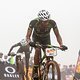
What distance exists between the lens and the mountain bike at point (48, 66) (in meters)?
11.4

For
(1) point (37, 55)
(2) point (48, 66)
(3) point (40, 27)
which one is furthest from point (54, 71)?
(3) point (40, 27)

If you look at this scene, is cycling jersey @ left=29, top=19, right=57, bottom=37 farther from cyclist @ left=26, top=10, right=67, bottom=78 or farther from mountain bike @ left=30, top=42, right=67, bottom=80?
mountain bike @ left=30, top=42, right=67, bottom=80

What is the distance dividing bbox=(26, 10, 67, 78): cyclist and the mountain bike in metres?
0.16

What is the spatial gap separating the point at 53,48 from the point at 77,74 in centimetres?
452

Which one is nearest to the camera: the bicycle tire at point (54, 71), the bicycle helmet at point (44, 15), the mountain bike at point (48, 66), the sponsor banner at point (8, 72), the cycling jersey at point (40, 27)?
the bicycle tire at point (54, 71)

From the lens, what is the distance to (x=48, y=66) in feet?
38.6

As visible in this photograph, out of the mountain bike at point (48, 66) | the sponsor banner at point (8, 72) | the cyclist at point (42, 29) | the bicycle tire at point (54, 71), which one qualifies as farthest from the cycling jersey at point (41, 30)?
the sponsor banner at point (8, 72)

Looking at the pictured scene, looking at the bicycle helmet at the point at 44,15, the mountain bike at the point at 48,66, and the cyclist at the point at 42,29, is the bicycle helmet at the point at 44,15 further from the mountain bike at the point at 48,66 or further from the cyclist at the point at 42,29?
the mountain bike at the point at 48,66

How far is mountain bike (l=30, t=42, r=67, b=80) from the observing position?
11.4 metres

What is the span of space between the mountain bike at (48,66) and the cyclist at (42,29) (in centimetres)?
16

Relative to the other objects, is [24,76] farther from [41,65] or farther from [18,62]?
[41,65]

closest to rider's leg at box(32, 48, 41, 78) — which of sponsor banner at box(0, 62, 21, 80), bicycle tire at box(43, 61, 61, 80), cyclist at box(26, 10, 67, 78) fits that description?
cyclist at box(26, 10, 67, 78)

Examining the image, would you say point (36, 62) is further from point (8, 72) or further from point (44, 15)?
point (8, 72)

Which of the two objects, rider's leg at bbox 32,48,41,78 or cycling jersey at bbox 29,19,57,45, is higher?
cycling jersey at bbox 29,19,57,45
